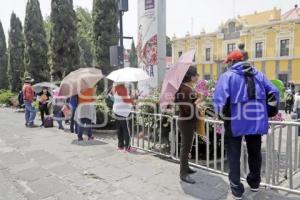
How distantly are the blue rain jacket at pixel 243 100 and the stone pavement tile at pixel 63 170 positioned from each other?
285cm

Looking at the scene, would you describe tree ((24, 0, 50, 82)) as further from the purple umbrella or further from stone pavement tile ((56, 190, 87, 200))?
A: the purple umbrella

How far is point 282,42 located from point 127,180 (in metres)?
40.5

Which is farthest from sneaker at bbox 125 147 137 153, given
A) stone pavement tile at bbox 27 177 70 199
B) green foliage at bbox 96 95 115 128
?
green foliage at bbox 96 95 115 128

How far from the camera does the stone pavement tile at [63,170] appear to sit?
5.27 meters

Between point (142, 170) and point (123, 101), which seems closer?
point (142, 170)

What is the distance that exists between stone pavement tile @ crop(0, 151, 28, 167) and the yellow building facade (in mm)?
30775

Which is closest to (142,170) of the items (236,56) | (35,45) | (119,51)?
(236,56)

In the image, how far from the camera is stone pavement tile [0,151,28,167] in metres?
6.09

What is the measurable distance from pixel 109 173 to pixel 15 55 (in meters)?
23.9

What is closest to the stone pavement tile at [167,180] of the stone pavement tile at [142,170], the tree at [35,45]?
the stone pavement tile at [142,170]

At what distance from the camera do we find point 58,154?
6.49m

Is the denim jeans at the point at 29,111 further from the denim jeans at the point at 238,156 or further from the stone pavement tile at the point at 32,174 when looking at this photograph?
the denim jeans at the point at 238,156

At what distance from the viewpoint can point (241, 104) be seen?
11.9 ft

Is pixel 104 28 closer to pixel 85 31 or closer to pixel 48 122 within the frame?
pixel 48 122
